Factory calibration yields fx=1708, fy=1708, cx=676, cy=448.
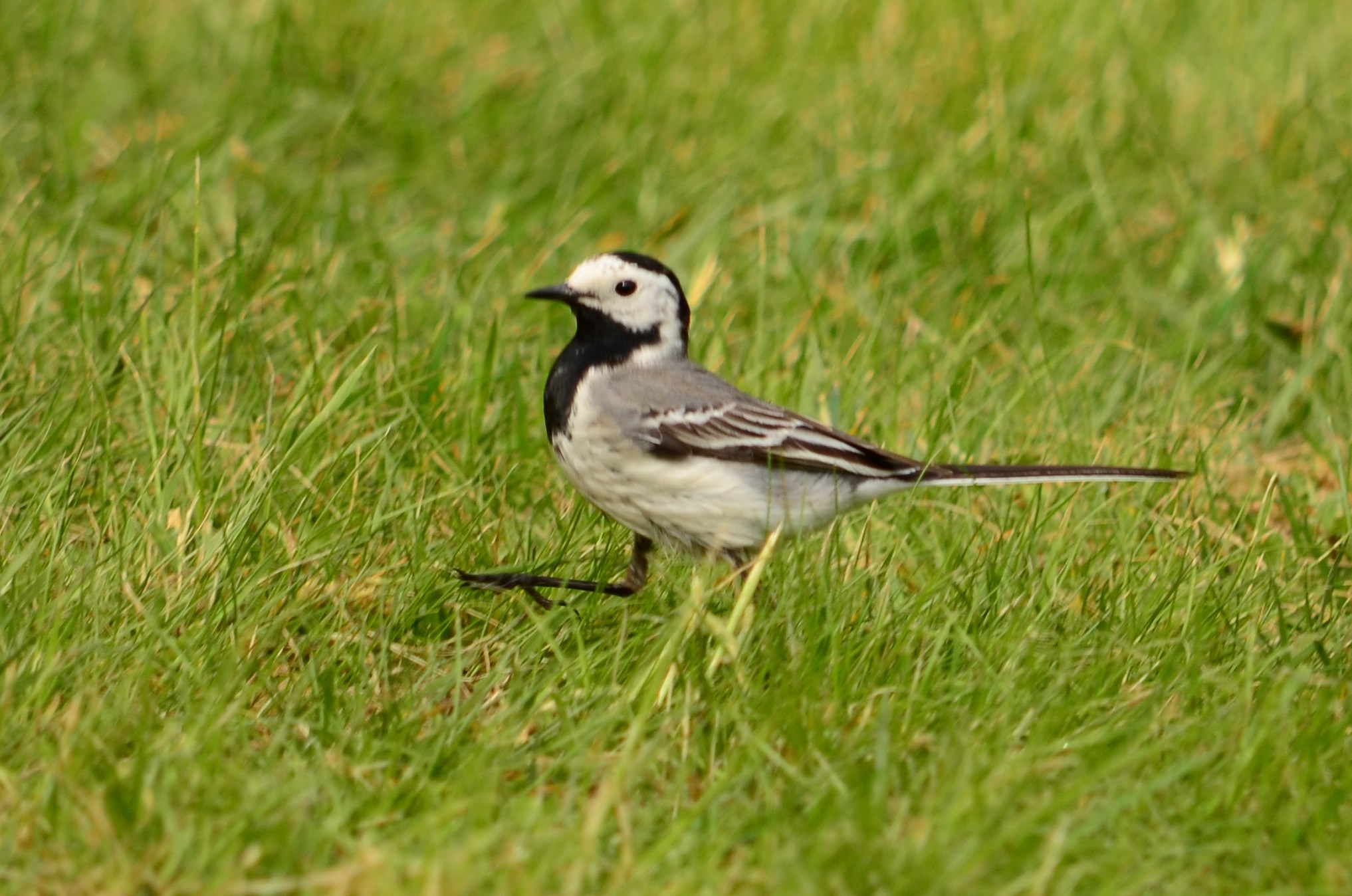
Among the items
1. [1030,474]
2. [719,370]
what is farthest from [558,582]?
[719,370]

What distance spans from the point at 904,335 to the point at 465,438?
6.23 ft

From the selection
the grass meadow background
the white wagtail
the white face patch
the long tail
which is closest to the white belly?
the white wagtail

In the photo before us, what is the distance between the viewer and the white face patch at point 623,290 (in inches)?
192

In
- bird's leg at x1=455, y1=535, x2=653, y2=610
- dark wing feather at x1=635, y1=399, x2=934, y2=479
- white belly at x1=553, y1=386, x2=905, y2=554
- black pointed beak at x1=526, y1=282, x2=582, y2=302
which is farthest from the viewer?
black pointed beak at x1=526, y1=282, x2=582, y2=302

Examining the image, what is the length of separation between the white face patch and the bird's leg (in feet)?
2.16

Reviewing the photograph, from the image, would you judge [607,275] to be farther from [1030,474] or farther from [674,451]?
[1030,474]

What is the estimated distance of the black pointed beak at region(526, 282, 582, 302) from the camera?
15.7 ft

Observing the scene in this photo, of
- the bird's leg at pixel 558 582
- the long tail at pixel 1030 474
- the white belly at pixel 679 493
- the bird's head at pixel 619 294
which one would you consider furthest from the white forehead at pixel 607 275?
the long tail at pixel 1030 474

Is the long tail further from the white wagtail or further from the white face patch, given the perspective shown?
the white face patch

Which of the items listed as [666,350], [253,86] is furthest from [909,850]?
[253,86]

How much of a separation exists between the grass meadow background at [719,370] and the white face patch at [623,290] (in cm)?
49

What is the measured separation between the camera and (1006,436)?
18.3ft

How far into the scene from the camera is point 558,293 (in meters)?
4.84

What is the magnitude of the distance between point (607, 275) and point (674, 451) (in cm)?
61
